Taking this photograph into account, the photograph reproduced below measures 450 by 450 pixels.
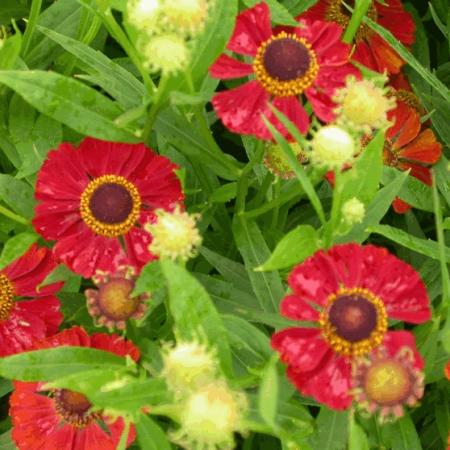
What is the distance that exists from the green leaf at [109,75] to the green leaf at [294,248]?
36 cm

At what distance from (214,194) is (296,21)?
1.02 feet

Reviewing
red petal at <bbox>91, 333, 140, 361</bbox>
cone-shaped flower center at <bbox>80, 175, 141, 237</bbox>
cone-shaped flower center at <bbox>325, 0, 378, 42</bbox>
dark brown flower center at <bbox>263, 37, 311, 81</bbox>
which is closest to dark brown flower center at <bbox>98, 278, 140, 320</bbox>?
red petal at <bbox>91, 333, 140, 361</bbox>

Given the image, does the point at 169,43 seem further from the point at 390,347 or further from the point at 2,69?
the point at 390,347

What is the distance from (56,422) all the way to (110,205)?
1.22 feet

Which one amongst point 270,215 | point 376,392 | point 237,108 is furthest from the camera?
point 270,215

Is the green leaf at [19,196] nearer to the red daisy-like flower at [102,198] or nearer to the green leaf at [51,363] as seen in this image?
the red daisy-like flower at [102,198]

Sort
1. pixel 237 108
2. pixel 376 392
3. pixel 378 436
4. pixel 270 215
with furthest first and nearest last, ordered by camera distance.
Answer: pixel 270 215 < pixel 378 436 < pixel 237 108 < pixel 376 392

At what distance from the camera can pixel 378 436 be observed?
1258 millimetres

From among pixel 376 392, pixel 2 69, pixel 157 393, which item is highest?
pixel 2 69

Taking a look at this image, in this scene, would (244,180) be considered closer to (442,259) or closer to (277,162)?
(277,162)

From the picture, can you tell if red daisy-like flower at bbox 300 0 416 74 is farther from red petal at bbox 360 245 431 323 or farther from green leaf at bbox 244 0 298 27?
red petal at bbox 360 245 431 323

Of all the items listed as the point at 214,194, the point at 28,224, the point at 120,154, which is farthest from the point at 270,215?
the point at 28,224

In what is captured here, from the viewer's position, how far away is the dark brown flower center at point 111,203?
1276 mm

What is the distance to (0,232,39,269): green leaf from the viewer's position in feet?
4.05
